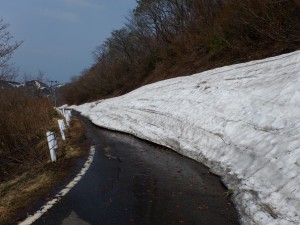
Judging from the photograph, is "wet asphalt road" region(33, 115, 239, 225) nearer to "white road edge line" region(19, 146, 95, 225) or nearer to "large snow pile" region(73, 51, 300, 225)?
"white road edge line" region(19, 146, 95, 225)

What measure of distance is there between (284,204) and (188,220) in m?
1.47

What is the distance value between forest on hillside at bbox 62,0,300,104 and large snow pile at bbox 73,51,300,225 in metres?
3.13

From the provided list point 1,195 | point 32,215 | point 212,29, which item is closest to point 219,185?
point 32,215

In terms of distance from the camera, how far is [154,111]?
18.7m

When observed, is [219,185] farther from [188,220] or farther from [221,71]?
[221,71]

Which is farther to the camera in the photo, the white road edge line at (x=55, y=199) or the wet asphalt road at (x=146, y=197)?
the white road edge line at (x=55, y=199)

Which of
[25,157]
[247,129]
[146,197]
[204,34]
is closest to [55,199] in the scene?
[146,197]

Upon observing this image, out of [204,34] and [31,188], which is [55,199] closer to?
[31,188]

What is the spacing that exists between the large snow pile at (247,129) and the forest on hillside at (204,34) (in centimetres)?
313

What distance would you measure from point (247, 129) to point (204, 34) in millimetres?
18105

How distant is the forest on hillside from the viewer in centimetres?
1717

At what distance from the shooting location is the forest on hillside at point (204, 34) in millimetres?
17172

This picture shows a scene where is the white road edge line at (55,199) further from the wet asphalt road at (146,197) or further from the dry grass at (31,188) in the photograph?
the dry grass at (31,188)

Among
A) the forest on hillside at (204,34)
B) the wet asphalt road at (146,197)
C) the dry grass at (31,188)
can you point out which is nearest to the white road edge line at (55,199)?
the wet asphalt road at (146,197)
